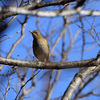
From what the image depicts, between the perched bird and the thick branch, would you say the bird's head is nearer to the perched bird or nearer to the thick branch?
the perched bird

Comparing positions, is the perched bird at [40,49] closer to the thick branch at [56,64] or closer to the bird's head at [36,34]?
the bird's head at [36,34]

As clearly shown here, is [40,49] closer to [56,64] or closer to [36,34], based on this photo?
[36,34]

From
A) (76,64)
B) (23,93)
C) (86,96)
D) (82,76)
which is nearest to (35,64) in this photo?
(76,64)

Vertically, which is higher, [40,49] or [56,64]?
[56,64]

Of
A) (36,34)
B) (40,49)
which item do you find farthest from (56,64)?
(36,34)

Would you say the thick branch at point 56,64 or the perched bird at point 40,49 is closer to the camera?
the thick branch at point 56,64

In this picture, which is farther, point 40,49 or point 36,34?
point 36,34

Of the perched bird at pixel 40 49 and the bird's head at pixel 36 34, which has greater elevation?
the bird's head at pixel 36 34

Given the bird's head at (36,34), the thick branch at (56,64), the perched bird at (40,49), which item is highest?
the thick branch at (56,64)

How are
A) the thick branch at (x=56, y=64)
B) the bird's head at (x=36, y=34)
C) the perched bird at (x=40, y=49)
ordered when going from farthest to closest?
the bird's head at (x=36, y=34)
the perched bird at (x=40, y=49)
the thick branch at (x=56, y=64)

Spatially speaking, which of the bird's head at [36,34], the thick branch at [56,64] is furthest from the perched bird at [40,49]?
the thick branch at [56,64]

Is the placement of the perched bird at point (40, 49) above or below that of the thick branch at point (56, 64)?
below

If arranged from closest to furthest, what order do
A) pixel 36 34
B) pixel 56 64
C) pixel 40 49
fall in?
1. pixel 56 64
2. pixel 40 49
3. pixel 36 34

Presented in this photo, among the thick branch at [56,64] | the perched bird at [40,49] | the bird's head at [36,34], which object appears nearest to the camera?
the thick branch at [56,64]
